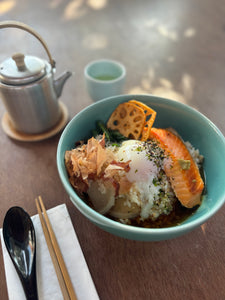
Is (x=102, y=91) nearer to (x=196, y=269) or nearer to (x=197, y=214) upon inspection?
(x=197, y=214)

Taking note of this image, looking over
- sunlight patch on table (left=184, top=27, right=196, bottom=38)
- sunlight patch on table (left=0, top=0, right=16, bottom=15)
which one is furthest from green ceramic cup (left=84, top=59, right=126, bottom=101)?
sunlight patch on table (left=0, top=0, right=16, bottom=15)

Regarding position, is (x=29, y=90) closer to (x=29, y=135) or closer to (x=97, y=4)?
(x=29, y=135)

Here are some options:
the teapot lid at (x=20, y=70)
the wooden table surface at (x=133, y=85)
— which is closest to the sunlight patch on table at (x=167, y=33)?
the wooden table surface at (x=133, y=85)

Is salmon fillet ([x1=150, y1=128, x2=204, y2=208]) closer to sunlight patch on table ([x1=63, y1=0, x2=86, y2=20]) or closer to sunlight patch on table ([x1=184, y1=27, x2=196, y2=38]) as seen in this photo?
sunlight patch on table ([x1=184, y1=27, x2=196, y2=38])

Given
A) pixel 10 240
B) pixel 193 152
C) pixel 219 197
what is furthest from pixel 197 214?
pixel 10 240

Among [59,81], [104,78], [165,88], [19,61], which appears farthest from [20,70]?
[165,88]

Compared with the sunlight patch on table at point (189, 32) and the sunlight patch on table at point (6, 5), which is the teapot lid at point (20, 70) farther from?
the sunlight patch on table at point (6, 5)
